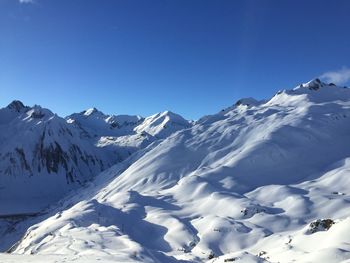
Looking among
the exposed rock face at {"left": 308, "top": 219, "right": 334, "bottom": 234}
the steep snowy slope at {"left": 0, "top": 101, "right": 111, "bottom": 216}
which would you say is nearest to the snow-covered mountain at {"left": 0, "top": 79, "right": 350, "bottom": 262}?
the exposed rock face at {"left": 308, "top": 219, "right": 334, "bottom": 234}

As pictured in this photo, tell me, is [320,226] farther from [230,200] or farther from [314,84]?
[314,84]

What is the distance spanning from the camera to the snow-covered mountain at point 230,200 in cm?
2902

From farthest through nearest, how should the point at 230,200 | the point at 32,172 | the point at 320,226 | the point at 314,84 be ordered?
the point at 32,172 → the point at 314,84 → the point at 230,200 → the point at 320,226

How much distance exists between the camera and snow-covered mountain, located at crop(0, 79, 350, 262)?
2902 cm

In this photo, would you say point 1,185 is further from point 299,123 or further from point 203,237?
point 203,237

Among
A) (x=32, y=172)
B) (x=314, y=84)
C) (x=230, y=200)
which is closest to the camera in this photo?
(x=230, y=200)

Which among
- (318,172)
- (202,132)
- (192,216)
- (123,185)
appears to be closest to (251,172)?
(318,172)

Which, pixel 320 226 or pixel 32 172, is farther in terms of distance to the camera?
pixel 32 172

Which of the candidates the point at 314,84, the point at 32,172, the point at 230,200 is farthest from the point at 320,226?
the point at 32,172

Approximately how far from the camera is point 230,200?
58.9 m

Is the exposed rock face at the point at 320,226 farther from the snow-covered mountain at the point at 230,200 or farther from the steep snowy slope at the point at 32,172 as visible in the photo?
the steep snowy slope at the point at 32,172

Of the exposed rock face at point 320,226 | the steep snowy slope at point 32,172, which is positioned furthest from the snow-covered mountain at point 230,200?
the steep snowy slope at point 32,172

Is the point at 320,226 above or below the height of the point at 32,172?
below

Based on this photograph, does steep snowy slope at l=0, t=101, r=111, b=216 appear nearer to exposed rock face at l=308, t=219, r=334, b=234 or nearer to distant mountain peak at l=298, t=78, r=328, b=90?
distant mountain peak at l=298, t=78, r=328, b=90
